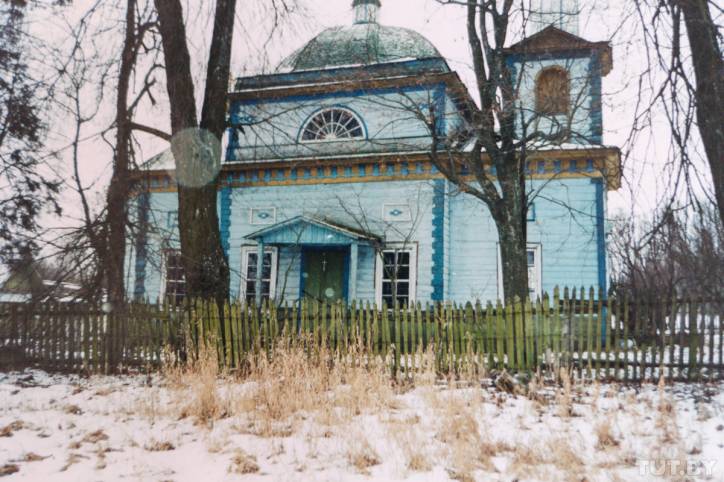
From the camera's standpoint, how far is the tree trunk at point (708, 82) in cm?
438

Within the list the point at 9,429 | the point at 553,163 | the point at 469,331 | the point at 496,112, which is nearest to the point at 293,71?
the point at 553,163

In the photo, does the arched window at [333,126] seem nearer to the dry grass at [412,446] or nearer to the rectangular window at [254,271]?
the rectangular window at [254,271]

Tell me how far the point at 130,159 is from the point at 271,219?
20.4 ft

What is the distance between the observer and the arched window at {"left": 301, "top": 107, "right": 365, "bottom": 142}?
15492mm

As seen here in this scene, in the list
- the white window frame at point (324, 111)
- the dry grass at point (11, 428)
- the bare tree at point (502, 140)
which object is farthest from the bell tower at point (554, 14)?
the dry grass at point (11, 428)

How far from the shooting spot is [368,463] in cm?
416

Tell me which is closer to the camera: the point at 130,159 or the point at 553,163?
the point at 130,159

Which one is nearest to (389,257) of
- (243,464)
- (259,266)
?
(259,266)

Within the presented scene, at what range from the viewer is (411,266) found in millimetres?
14039

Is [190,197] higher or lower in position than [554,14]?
lower

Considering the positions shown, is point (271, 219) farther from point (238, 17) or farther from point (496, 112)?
point (496, 112)

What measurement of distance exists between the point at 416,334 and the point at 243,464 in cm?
494

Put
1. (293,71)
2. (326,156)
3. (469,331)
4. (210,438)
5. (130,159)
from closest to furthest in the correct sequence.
A: (210,438) < (469,331) < (130,159) < (326,156) < (293,71)

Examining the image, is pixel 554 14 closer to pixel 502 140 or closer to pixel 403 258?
pixel 502 140
